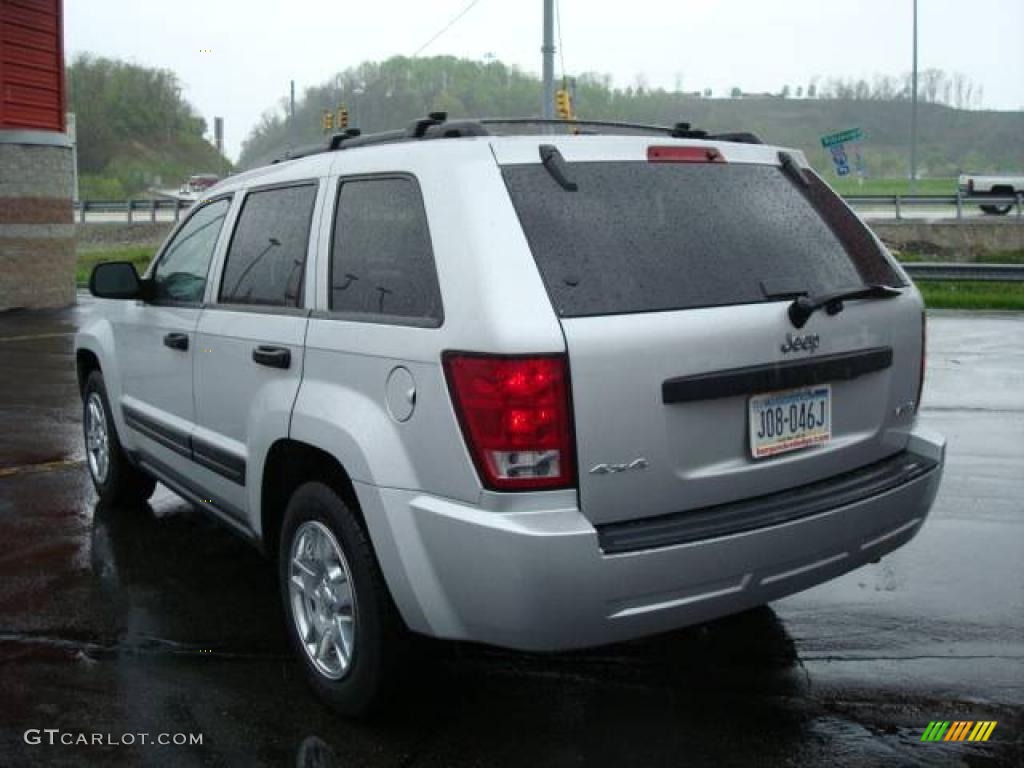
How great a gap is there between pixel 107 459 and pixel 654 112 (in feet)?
288

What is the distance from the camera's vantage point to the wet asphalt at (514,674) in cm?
333

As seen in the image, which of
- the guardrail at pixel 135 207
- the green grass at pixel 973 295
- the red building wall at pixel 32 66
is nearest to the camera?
the green grass at pixel 973 295

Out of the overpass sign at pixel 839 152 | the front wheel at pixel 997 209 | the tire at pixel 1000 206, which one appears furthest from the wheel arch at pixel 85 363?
the front wheel at pixel 997 209

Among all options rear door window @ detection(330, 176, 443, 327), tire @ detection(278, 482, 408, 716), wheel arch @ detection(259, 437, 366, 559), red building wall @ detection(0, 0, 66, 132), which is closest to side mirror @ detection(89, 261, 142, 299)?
wheel arch @ detection(259, 437, 366, 559)

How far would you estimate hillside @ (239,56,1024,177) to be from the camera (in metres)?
41.9

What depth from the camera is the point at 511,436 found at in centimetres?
292

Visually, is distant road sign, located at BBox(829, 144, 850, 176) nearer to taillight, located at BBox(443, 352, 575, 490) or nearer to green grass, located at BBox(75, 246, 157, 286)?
green grass, located at BBox(75, 246, 157, 286)

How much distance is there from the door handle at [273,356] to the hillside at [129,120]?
93796 mm

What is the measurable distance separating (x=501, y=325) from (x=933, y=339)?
1181cm

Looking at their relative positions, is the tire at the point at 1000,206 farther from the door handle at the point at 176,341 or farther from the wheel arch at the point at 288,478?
the wheel arch at the point at 288,478

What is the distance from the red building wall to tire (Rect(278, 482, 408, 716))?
660 inches

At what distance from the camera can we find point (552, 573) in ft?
9.47

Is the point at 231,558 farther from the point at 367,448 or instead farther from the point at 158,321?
the point at 367,448

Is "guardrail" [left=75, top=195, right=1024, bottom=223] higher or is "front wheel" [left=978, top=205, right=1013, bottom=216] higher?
"guardrail" [left=75, top=195, right=1024, bottom=223]
